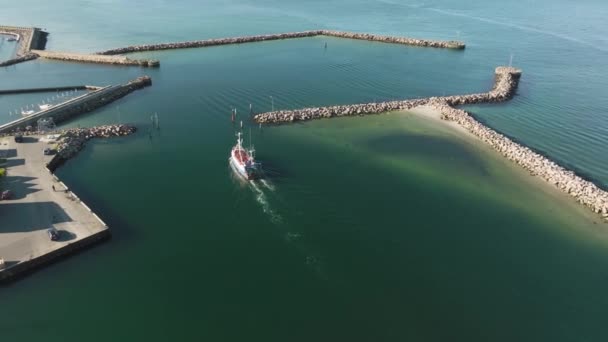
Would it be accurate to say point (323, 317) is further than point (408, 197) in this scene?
No

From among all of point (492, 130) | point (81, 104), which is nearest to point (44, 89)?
point (81, 104)

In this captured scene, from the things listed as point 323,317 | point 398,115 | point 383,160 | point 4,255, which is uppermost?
point 398,115

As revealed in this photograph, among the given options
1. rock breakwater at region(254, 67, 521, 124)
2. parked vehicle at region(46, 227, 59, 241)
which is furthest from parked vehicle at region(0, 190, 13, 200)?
rock breakwater at region(254, 67, 521, 124)

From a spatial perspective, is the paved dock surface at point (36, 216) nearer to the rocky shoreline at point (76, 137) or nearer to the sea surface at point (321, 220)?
the sea surface at point (321, 220)

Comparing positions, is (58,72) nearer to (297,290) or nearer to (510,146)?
(297,290)

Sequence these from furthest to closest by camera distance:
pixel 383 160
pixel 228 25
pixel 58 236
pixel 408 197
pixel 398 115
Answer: pixel 228 25 → pixel 398 115 → pixel 383 160 → pixel 408 197 → pixel 58 236

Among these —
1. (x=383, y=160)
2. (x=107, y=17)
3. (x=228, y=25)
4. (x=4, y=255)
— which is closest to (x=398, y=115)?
(x=383, y=160)
